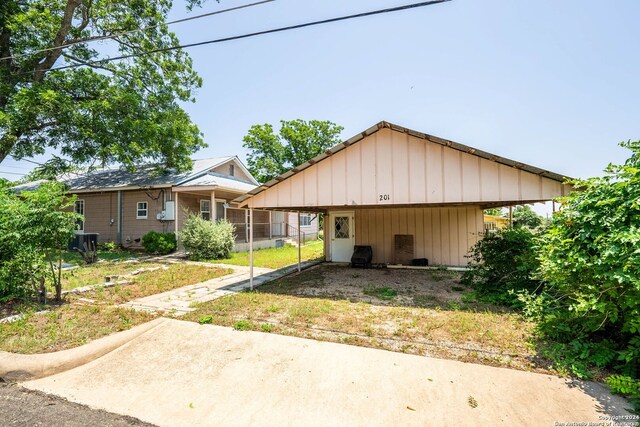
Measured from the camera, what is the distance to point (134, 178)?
1598cm

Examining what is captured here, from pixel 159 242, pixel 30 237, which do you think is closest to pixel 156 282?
pixel 30 237

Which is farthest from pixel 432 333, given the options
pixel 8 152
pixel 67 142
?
pixel 8 152

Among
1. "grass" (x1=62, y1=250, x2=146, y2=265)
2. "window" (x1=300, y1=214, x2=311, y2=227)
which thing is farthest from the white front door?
"window" (x1=300, y1=214, x2=311, y2=227)

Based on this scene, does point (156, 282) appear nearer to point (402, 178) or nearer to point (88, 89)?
point (402, 178)

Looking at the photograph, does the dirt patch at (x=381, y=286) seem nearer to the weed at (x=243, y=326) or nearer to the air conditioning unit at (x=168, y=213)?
the weed at (x=243, y=326)

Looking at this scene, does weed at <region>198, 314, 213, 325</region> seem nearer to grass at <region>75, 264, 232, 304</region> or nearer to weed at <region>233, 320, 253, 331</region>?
weed at <region>233, 320, 253, 331</region>

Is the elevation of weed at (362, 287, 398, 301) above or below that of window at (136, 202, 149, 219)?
below

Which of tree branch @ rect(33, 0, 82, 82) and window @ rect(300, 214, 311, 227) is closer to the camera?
tree branch @ rect(33, 0, 82, 82)

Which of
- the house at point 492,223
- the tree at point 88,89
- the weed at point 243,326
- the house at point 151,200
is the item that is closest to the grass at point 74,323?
the weed at point 243,326

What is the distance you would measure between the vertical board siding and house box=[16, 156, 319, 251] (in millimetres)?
6564

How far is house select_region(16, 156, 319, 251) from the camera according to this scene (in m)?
14.0

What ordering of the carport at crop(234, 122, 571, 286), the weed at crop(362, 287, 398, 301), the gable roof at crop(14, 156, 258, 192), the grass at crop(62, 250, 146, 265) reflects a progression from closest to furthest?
1. the carport at crop(234, 122, 571, 286)
2. the weed at crop(362, 287, 398, 301)
3. the grass at crop(62, 250, 146, 265)
4. the gable roof at crop(14, 156, 258, 192)

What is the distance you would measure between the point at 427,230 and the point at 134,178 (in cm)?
1524

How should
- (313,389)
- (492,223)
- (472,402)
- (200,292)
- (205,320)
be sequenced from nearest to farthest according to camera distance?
(472,402) → (313,389) → (205,320) → (200,292) → (492,223)
